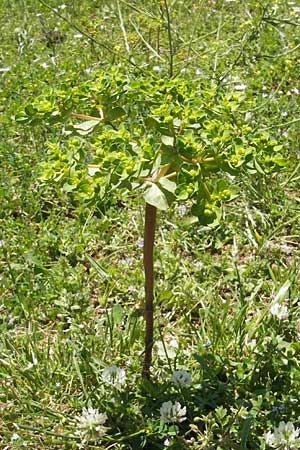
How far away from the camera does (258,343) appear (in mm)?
2113

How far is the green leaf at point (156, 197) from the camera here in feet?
4.89

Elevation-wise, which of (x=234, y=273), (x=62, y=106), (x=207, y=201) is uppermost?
(x=62, y=106)

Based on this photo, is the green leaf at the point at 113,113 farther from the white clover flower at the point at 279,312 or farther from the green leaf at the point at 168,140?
the white clover flower at the point at 279,312

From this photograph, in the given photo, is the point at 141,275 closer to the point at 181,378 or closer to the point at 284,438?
the point at 181,378

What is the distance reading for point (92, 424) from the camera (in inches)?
74.0

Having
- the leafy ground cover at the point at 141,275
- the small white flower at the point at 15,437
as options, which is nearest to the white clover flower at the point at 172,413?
the leafy ground cover at the point at 141,275

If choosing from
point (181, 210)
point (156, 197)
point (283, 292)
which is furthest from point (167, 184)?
point (181, 210)

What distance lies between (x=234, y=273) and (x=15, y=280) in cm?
77

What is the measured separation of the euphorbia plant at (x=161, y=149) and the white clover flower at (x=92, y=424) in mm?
589

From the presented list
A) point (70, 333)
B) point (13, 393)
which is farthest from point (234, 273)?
point (13, 393)

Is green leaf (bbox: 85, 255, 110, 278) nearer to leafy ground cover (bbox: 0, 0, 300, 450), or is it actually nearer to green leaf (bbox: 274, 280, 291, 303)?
leafy ground cover (bbox: 0, 0, 300, 450)

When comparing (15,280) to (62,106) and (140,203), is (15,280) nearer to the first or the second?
(140,203)

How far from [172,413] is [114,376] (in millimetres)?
190

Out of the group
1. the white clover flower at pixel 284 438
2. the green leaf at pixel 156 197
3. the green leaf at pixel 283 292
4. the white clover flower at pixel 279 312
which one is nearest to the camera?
the green leaf at pixel 156 197
